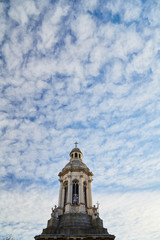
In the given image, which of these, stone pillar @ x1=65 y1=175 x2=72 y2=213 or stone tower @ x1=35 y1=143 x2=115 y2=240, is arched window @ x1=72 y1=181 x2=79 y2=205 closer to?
stone tower @ x1=35 y1=143 x2=115 y2=240

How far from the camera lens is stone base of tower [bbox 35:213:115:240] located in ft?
76.2

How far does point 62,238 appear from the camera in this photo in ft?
76.1

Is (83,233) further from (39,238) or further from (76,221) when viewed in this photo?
(39,238)

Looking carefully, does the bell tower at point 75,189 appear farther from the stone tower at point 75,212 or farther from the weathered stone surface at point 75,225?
the weathered stone surface at point 75,225

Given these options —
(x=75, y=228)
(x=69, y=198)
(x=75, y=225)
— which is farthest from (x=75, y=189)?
(x=75, y=228)

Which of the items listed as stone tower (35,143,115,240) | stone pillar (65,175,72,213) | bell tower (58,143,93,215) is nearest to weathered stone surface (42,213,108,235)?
stone tower (35,143,115,240)

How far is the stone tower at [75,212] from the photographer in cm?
2353

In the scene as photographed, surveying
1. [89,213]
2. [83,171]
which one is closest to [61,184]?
[83,171]

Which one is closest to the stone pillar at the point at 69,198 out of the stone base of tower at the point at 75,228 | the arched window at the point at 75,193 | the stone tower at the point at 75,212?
the stone tower at the point at 75,212

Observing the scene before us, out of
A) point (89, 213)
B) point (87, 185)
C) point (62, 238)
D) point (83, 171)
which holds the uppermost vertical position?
point (83, 171)

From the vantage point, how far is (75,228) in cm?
2470

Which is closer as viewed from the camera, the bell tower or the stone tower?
the stone tower

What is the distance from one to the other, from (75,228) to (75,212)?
144 inches

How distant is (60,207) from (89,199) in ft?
17.4
